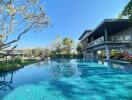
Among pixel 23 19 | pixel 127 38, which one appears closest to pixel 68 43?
pixel 127 38

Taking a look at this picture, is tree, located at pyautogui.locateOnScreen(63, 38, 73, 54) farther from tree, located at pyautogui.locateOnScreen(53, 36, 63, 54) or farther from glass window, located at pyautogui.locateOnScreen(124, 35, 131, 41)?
glass window, located at pyautogui.locateOnScreen(124, 35, 131, 41)

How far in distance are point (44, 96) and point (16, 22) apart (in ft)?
13.5

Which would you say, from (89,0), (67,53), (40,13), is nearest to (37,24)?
(40,13)

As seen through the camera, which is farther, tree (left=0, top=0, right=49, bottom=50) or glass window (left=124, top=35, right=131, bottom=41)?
glass window (left=124, top=35, right=131, bottom=41)

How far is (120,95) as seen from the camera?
8250 millimetres

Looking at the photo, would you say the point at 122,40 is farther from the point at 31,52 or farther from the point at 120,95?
the point at 31,52

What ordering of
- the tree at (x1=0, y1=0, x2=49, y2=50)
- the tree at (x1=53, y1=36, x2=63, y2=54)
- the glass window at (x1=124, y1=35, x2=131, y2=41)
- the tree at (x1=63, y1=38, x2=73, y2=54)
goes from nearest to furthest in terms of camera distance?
1. the tree at (x1=0, y1=0, x2=49, y2=50)
2. the glass window at (x1=124, y1=35, x2=131, y2=41)
3. the tree at (x1=53, y1=36, x2=63, y2=54)
4. the tree at (x1=63, y1=38, x2=73, y2=54)

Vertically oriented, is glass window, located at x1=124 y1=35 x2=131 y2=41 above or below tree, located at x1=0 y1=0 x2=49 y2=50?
above

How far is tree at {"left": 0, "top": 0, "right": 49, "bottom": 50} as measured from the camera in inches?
379

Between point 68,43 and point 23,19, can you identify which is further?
point 68,43

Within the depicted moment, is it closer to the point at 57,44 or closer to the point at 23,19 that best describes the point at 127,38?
the point at 23,19

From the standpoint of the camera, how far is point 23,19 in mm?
10258

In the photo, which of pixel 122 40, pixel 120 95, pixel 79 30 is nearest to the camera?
pixel 120 95

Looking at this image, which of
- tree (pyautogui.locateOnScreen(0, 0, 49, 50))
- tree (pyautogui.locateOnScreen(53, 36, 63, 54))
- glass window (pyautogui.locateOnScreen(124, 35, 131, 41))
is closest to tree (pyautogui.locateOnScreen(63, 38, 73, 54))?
tree (pyautogui.locateOnScreen(53, 36, 63, 54))
